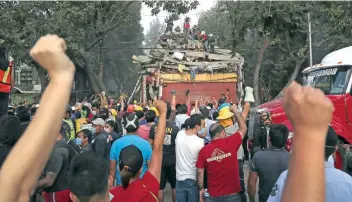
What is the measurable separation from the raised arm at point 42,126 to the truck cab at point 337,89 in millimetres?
8593

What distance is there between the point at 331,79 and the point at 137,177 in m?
8.58

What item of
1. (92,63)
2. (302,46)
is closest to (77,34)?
(92,63)

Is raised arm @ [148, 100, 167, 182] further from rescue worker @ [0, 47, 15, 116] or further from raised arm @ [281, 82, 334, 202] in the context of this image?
raised arm @ [281, 82, 334, 202]

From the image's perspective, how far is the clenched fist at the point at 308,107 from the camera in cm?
135

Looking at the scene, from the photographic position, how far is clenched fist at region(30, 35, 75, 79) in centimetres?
173

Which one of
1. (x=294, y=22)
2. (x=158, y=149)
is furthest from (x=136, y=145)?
(x=294, y=22)

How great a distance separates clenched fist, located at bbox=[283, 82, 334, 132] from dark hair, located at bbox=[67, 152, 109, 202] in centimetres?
136

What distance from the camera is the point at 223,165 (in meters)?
5.74

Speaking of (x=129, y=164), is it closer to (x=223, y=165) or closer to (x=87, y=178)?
(x=87, y=178)

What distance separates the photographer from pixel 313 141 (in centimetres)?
140

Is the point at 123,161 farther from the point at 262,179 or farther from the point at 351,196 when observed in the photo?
the point at 262,179

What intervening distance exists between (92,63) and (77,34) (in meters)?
9.95

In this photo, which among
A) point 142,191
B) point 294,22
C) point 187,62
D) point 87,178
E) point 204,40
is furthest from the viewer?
point 294,22

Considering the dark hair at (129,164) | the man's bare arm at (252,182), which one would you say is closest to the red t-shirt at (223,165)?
the man's bare arm at (252,182)
